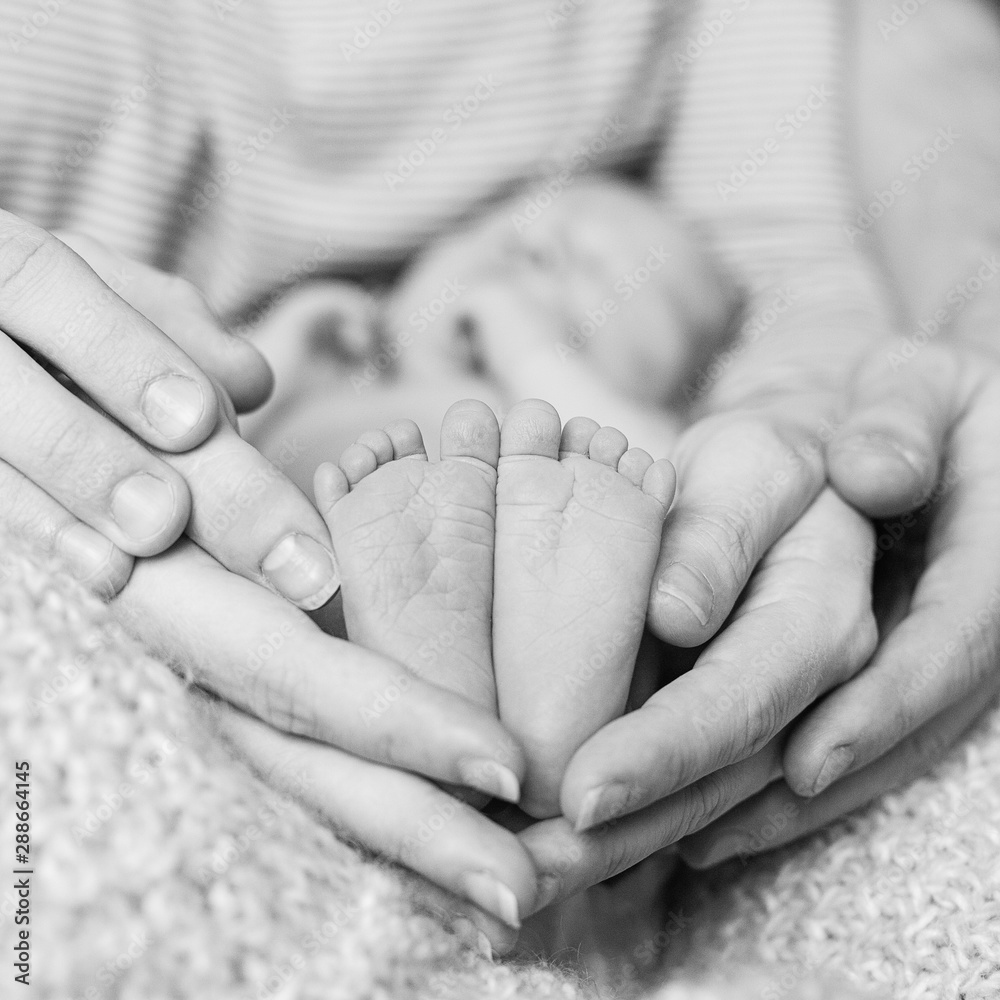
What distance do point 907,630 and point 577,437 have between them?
0.95 ft

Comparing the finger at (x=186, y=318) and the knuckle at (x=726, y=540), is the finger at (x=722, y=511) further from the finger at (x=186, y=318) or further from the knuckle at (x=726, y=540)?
the finger at (x=186, y=318)

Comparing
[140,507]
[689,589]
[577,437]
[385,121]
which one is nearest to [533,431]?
[577,437]

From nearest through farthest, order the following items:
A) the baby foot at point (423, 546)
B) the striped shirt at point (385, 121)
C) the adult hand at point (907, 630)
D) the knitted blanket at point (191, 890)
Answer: the knitted blanket at point (191, 890)
the baby foot at point (423, 546)
the adult hand at point (907, 630)
the striped shirt at point (385, 121)

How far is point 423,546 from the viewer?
58 centimetres

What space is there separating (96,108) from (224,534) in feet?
1.87

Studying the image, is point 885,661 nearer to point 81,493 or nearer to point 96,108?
point 81,493

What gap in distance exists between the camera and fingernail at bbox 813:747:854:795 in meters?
0.63

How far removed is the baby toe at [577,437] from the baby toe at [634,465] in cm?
3

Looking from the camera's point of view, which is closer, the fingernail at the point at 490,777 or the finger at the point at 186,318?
the fingernail at the point at 490,777

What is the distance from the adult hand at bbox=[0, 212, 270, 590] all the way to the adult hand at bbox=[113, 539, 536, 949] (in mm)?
37

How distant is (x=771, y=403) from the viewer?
0.88 meters

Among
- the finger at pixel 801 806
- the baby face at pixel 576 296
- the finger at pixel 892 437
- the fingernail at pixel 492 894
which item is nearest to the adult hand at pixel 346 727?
the fingernail at pixel 492 894

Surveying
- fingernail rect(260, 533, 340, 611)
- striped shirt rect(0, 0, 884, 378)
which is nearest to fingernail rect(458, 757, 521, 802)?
fingernail rect(260, 533, 340, 611)

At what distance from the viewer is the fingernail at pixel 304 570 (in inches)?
22.4
